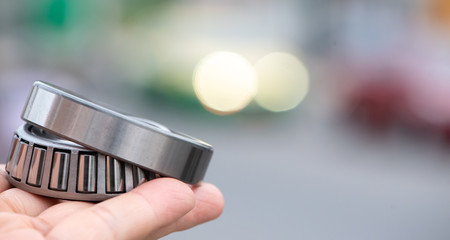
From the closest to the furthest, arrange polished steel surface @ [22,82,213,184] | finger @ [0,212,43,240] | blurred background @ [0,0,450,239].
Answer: finger @ [0,212,43,240] < polished steel surface @ [22,82,213,184] < blurred background @ [0,0,450,239]

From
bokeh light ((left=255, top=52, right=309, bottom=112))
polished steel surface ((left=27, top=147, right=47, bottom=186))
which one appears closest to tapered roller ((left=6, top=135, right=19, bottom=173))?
polished steel surface ((left=27, top=147, right=47, bottom=186))

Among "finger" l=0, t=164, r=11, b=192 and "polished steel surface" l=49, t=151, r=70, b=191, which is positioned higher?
"polished steel surface" l=49, t=151, r=70, b=191

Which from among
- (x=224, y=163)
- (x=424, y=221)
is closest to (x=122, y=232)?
(x=424, y=221)

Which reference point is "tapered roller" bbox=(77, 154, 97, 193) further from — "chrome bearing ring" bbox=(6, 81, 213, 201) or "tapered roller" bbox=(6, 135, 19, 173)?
"tapered roller" bbox=(6, 135, 19, 173)

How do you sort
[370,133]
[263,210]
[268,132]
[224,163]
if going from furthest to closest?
1. [268,132]
2. [370,133]
3. [224,163]
4. [263,210]

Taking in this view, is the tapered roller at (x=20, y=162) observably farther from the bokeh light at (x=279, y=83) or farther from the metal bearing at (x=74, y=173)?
the bokeh light at (x=279, y=83)

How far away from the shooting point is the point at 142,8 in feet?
43.7

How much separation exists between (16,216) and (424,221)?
4257mm

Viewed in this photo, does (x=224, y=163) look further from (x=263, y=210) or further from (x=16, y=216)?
(x=16, y=216)

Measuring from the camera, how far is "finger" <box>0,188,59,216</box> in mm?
1818

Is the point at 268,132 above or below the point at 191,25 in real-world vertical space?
below

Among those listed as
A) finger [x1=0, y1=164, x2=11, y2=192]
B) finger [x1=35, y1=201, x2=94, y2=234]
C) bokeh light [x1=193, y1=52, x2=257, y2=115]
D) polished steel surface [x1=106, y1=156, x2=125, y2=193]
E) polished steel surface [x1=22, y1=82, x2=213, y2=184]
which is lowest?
finger [x1=0, y1=164, x2=11, y2=192]

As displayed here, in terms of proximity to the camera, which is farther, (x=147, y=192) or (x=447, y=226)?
(x=447, y=226)

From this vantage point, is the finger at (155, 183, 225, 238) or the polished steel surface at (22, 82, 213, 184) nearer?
the polished steel surface at (22, 82, 213, 184)
